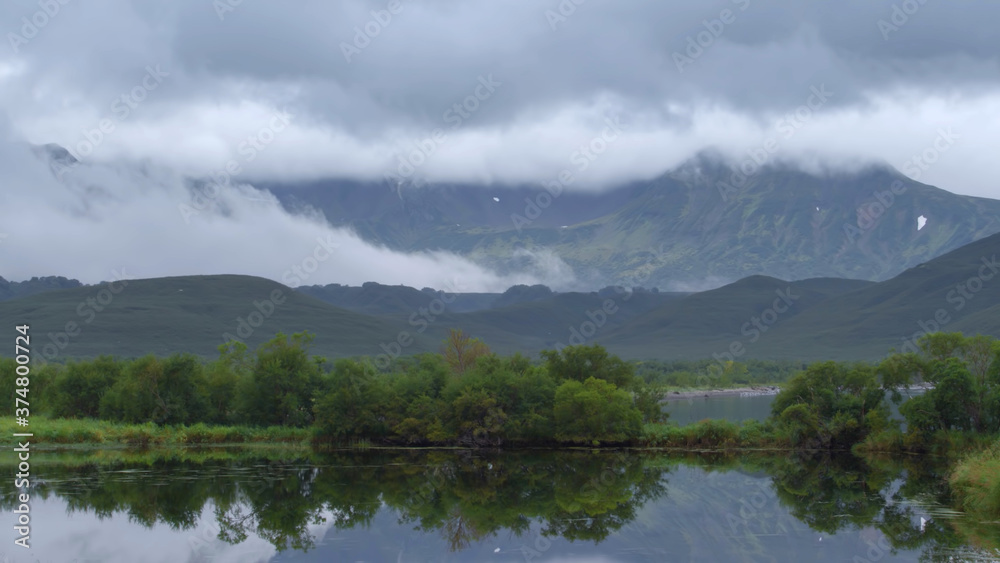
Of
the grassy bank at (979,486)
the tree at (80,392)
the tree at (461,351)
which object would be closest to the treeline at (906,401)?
the grassy bank at (979,486)

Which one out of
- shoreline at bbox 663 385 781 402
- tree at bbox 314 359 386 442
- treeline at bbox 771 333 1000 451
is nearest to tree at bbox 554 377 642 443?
treeline at bbox 771 333 1000 451

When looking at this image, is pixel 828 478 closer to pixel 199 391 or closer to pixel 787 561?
pixel 787 561

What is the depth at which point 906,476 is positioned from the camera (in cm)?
4778

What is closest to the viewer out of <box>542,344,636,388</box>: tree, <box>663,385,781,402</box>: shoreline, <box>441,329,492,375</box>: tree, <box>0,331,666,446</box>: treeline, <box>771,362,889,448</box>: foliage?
<box>771,362,889,448</box>: foliage

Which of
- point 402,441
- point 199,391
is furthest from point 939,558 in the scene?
point 199,391

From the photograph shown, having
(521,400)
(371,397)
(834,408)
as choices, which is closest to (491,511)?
(521,400)

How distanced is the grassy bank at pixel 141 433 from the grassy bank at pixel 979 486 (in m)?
39.0

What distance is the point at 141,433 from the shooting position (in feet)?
204

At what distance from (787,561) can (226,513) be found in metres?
A: 20.8

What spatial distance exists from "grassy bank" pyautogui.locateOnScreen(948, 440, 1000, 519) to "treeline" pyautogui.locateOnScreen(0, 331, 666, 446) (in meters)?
23.4

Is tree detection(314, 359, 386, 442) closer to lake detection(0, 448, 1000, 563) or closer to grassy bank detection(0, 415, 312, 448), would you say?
grassy bank detection(0, 415, 312, 448)

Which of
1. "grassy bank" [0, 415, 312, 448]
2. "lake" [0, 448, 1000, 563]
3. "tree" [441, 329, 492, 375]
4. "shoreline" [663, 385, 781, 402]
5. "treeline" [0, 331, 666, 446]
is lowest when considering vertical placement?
"shoreline" [663, 385, 781, 402]

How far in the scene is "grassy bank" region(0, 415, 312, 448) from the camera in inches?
2431

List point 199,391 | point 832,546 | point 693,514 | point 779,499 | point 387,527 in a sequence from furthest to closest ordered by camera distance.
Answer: point 199,391 < point 779,499 < point 693,514 < point 387,527 < point 832,546
